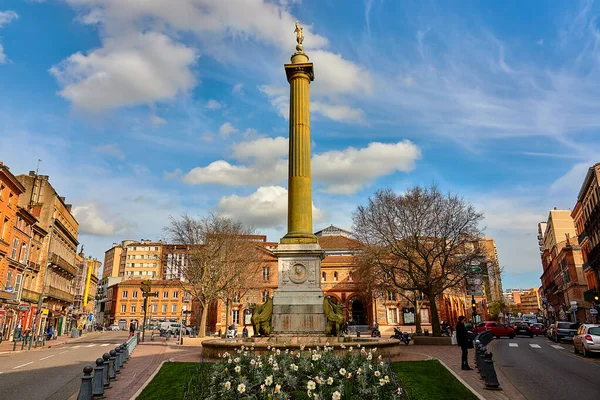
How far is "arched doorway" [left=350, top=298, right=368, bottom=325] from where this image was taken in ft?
210

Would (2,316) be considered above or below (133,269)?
below

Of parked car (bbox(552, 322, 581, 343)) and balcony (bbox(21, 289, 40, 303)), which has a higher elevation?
balcony (bbox(21, 289, 40, 303))

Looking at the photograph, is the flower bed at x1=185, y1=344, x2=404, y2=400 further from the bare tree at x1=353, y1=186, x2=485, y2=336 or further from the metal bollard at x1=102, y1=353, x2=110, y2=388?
A: the bare tree at x1=353, y1=186, x2=485, y2=336

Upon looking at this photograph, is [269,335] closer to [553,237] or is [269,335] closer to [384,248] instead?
[384,248]

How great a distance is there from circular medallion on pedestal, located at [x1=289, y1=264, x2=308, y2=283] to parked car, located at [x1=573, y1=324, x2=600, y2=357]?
1410cm

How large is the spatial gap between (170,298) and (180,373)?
3256 inches

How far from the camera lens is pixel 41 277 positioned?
47.4m

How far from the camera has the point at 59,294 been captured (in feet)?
179

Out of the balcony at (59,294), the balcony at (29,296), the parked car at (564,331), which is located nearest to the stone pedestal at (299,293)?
the parked car at (564,331)

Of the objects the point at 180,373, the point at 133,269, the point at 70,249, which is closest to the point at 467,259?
the point at 180,373

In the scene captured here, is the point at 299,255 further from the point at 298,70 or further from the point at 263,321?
the point at 298,70

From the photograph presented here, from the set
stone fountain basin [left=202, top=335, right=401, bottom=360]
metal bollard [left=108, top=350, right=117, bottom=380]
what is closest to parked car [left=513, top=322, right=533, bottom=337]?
stone fountain basin [left=202, top=335, right=401, bottom=360]

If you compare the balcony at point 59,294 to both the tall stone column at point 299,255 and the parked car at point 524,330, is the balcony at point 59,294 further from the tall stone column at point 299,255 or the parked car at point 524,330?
the parked car at point 524,330

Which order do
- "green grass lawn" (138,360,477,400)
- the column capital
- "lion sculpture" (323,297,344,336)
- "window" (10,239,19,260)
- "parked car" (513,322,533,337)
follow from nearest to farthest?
"green grass lawn" (138,360,477,400) → "lion sculpture" (323,297,344,336) → the column capital → "window" (10,239,19,260) → "parked car" (513,322,533,337)
